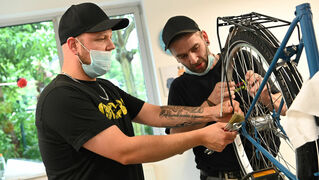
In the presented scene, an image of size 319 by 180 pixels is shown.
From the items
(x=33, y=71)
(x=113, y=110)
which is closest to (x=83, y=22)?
(x=113, y=110)

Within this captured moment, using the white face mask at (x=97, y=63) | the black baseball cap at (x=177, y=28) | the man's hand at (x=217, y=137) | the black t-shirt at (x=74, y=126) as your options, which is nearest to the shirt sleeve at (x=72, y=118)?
the black t-shirt at (x=74, y=126)

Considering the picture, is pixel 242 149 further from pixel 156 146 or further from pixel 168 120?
pixel 156 146

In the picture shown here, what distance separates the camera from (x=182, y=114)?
4.61 feet

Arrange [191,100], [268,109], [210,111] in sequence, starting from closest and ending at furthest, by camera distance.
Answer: [268,109], [210,111], [191,100]

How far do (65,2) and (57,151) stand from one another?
181 cm

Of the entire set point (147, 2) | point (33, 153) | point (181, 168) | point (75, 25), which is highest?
point (147, 2)

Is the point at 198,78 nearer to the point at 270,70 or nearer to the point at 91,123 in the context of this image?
the point at 91,123

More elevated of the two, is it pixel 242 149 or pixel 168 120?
pixel 168 120

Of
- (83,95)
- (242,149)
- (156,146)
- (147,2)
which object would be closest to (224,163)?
(242,149)

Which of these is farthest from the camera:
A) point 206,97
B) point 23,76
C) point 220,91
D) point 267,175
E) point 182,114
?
point 23,76

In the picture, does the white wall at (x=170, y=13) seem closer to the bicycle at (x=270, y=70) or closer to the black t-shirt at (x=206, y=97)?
the black t-shirt at (x=206, y=97)

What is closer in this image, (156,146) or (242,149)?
(156,146)

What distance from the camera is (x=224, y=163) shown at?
1430 mm

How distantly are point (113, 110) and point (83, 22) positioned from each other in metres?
0.33
